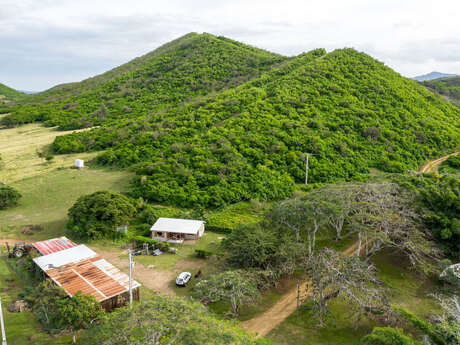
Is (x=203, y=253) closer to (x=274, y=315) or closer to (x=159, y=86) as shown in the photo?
(x=274, y=315)

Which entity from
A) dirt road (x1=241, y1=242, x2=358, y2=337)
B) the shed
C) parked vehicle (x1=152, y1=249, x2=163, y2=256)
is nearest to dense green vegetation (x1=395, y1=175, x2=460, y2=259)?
dirt road (x1=241, y1=242, x2=358, y2=337)

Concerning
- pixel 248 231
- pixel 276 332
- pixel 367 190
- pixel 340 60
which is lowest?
pixel 276 332

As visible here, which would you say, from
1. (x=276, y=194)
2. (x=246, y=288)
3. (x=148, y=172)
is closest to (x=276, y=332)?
(x=246, y=288)

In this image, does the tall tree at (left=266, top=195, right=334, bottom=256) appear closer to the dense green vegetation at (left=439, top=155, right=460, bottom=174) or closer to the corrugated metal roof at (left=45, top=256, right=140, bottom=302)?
the corrugated metal roof at (left=45, top=256, right=140, bottom=302)

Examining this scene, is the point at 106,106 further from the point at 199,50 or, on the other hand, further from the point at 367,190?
the point at 367,190

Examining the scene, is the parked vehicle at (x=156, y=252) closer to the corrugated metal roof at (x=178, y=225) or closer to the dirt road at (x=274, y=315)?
the corrugated metal roof at (x=178, y=225)

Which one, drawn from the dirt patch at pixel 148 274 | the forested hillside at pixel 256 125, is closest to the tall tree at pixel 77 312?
the dirt patch at pixel 148 274

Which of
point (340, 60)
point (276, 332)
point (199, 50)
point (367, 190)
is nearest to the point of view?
point (276, 332)
